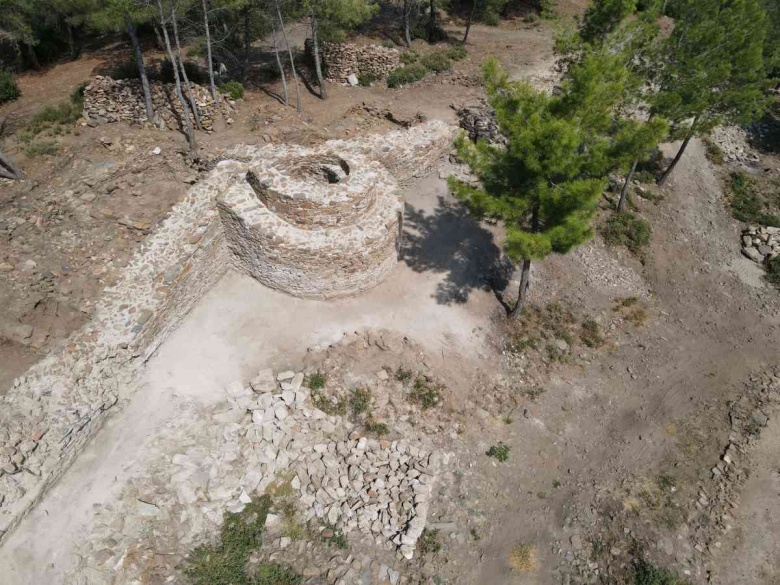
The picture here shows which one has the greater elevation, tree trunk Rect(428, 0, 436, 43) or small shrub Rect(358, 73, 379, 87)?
tree trunk Rect(428, 0, 436, 43)

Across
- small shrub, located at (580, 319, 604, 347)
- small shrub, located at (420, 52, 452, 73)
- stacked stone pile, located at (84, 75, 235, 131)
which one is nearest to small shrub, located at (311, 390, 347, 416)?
small shrub, located at (580, 319, 604, 347)

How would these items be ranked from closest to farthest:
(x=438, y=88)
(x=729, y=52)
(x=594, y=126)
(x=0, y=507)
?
(x=0, y=507)
(x=594, y=126)
(x=729, y=52)
(x=438, y=88)

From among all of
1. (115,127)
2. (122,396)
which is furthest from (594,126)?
(115,127)

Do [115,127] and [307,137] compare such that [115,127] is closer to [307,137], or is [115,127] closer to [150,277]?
[307,137]

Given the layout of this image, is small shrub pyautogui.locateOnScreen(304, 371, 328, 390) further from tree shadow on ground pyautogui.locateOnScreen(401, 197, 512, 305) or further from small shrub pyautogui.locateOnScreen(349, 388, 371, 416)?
tree shadow on ground pyautogui.locateOnScreen(401, 197, 512, 305)

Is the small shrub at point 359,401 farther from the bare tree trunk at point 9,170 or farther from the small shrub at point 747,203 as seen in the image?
the small shrub at point 747,203

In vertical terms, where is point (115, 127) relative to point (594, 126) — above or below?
below

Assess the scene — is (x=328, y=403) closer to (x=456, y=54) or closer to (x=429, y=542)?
(x=429, y=542)

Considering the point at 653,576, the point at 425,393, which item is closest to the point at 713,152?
the point at 425,393
